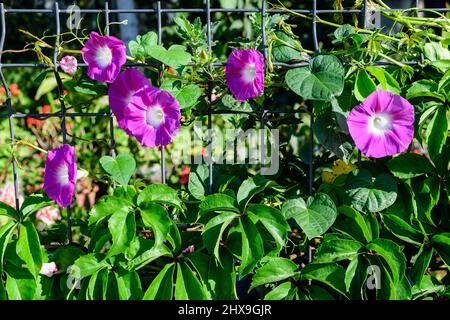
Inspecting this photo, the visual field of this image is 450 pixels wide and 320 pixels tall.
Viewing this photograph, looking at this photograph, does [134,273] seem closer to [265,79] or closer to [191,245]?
[191,245]

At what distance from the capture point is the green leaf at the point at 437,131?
4.92 ft

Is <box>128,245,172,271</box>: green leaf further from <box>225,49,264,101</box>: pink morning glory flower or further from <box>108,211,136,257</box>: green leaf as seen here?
<box>225,49,264,101</box>: pink morning glory flower

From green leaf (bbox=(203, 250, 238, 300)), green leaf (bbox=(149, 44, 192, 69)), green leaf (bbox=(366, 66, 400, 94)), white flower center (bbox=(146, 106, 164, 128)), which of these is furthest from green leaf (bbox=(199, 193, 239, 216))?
green leaf (bbox=(366, 66, 400, 94))

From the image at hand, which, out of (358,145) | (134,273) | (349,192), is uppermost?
(358,145)

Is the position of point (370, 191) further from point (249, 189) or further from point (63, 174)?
point (63, 174)

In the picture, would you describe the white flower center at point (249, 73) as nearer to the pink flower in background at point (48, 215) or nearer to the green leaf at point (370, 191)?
the green leaf at point (370, 191)

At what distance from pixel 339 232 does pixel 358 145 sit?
0.23m

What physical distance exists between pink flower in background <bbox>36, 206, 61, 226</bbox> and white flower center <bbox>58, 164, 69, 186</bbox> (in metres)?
1.27

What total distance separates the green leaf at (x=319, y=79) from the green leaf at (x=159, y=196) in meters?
0.40

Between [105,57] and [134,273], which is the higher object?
[105,57]

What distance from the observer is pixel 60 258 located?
5.30ft

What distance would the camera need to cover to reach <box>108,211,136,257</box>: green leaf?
57.8 inches

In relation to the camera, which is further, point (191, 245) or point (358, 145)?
point (191, 245)
